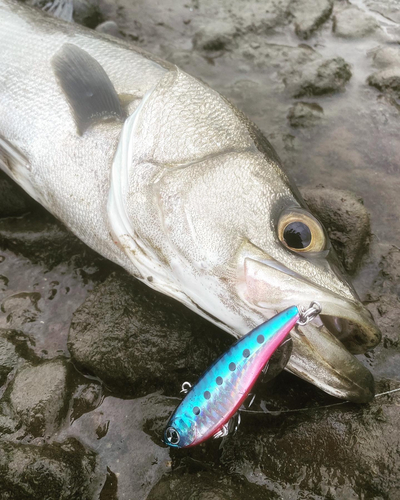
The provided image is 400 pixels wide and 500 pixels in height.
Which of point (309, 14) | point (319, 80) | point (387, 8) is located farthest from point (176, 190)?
point (387, 8)

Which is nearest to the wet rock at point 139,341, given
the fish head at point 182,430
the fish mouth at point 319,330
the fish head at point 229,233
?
the fish head at point 229,233

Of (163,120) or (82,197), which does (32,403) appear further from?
(163,120)

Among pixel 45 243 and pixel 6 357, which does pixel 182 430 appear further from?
pixel 45 243

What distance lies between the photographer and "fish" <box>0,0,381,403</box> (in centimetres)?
186

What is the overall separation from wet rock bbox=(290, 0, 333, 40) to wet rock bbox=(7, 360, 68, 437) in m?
4.23

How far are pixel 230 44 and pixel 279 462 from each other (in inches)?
156

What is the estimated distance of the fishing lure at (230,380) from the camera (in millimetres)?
1696

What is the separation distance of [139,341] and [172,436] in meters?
0.63

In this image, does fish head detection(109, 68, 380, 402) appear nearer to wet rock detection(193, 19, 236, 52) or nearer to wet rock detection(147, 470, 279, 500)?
wet rock detection(147, 470, 279, 500)

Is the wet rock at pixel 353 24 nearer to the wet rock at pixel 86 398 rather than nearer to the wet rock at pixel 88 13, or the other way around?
the wet rock at pixel 88 13

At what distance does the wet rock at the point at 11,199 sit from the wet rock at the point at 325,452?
2.17 m

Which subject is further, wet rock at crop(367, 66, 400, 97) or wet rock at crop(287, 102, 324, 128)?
wet rock at crop(367, 66, 400, 97)

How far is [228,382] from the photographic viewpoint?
1732mm

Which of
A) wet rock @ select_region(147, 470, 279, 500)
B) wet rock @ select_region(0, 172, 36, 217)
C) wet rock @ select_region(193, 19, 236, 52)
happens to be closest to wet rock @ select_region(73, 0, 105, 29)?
wet rock @ select_region(193, 19, 236, 52)
